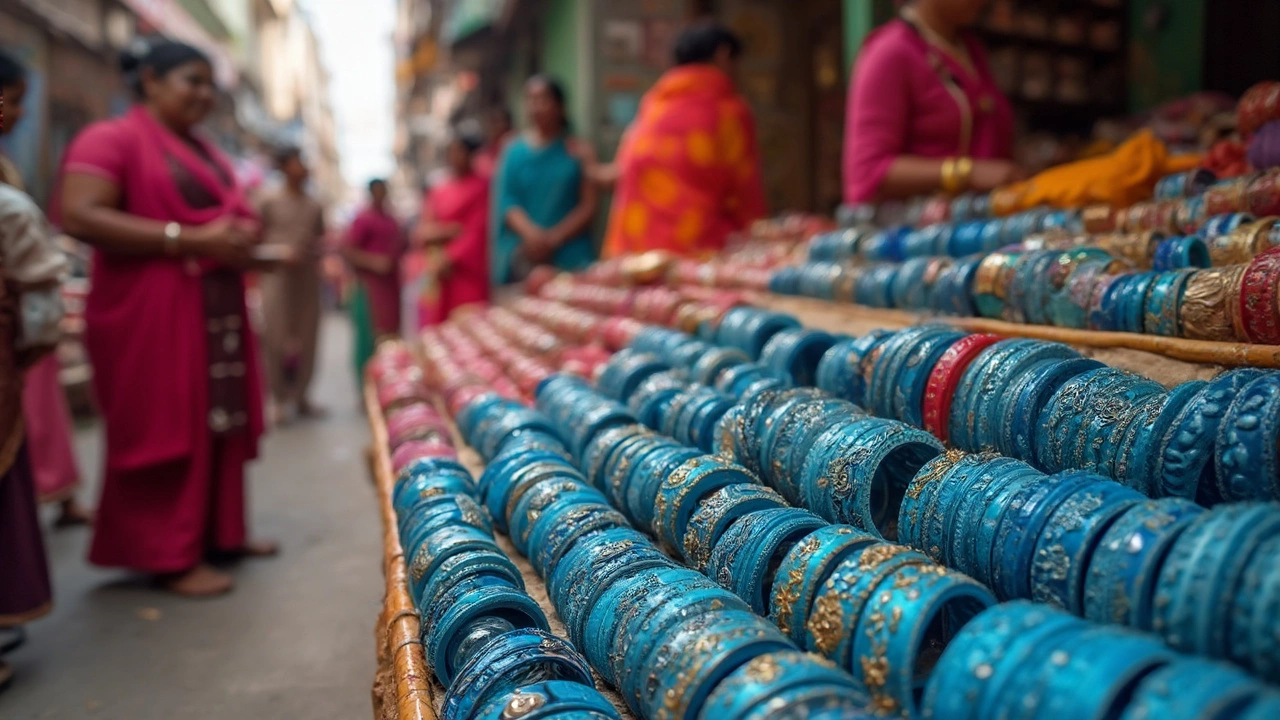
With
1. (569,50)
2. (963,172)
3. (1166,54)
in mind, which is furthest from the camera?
(569,50)

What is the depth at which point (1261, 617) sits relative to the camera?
75cm

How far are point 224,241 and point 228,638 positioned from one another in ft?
4.04

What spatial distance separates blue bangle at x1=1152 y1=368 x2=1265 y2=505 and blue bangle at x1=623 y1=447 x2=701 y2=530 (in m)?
0.70

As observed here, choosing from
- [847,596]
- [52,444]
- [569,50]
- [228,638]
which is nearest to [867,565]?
[847,596]

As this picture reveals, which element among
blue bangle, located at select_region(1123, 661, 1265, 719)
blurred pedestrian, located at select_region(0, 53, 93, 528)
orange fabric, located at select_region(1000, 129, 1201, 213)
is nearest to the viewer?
blue bangle, located at select_region(1123, 661, 1265, 719)

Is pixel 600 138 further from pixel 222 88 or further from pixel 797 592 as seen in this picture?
pixel 222 88

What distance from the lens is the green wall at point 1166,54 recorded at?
A: 491 cm


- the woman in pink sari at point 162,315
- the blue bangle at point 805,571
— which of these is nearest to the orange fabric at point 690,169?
the woman in pink sari at point 162,315

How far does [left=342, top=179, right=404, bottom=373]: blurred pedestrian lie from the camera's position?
7098mm

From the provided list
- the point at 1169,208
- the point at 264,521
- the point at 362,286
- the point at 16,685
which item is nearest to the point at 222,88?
the point at 362,286

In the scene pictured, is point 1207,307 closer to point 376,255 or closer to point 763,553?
point 763,553

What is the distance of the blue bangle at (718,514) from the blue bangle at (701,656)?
0.92 feet

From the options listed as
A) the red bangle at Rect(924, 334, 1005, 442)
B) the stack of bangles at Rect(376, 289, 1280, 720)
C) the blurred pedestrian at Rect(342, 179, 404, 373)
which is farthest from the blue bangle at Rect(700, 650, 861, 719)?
the blurred pedestrian at Rect(342, 179, 404, 373)

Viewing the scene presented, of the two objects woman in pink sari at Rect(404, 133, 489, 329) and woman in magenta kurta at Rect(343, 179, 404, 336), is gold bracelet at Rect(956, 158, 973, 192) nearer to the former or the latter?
woman in pink sari at Rect(404, 133, 489, 329)
